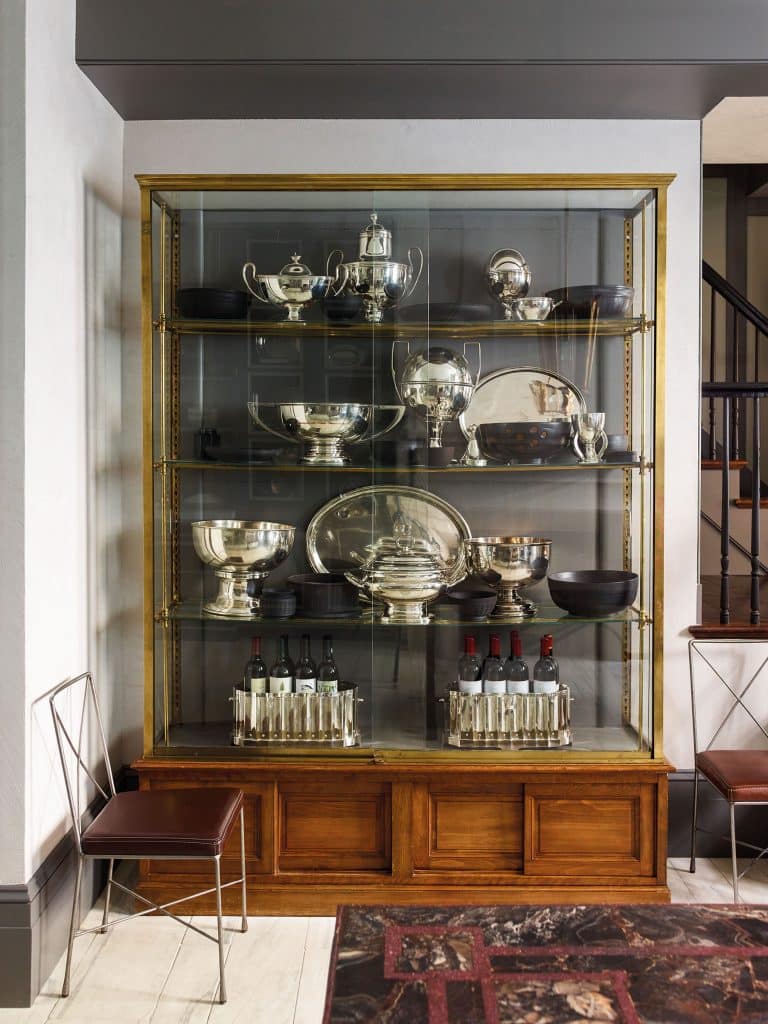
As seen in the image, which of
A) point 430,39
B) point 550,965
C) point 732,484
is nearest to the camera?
point 550,965

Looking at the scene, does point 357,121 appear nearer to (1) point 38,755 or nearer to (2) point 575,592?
(2) point 575,592

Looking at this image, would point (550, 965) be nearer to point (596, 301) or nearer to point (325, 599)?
point (325, 599)

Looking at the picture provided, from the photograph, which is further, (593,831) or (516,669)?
(516,669)

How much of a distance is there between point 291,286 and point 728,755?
82.8 inches

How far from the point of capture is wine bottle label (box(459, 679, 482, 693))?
300 cm

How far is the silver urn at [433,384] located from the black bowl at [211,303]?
0.52 meters

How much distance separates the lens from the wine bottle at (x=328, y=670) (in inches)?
119

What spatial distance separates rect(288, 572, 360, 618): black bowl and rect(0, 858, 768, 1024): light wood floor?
37.5 inches

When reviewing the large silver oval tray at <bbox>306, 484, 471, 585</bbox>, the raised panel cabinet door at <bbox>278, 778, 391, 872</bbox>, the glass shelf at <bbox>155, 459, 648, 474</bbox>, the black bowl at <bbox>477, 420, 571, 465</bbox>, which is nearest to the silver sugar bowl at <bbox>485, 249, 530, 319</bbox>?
the black bowl at <bbox>477, 420, 571, 465</bbox>

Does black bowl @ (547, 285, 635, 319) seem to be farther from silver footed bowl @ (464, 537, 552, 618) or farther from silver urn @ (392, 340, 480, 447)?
silver footed bowl @ (464, 537, 552, 618)

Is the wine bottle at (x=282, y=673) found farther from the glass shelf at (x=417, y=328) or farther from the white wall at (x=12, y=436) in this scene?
the glass shelf at (x=417, y=328)

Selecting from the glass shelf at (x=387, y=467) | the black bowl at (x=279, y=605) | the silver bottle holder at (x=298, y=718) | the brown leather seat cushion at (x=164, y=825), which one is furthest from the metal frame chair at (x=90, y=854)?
the glass shelf at (x=387, y=467)

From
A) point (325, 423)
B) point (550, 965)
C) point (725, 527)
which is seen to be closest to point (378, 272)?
point (325, 423)

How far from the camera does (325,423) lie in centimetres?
296
